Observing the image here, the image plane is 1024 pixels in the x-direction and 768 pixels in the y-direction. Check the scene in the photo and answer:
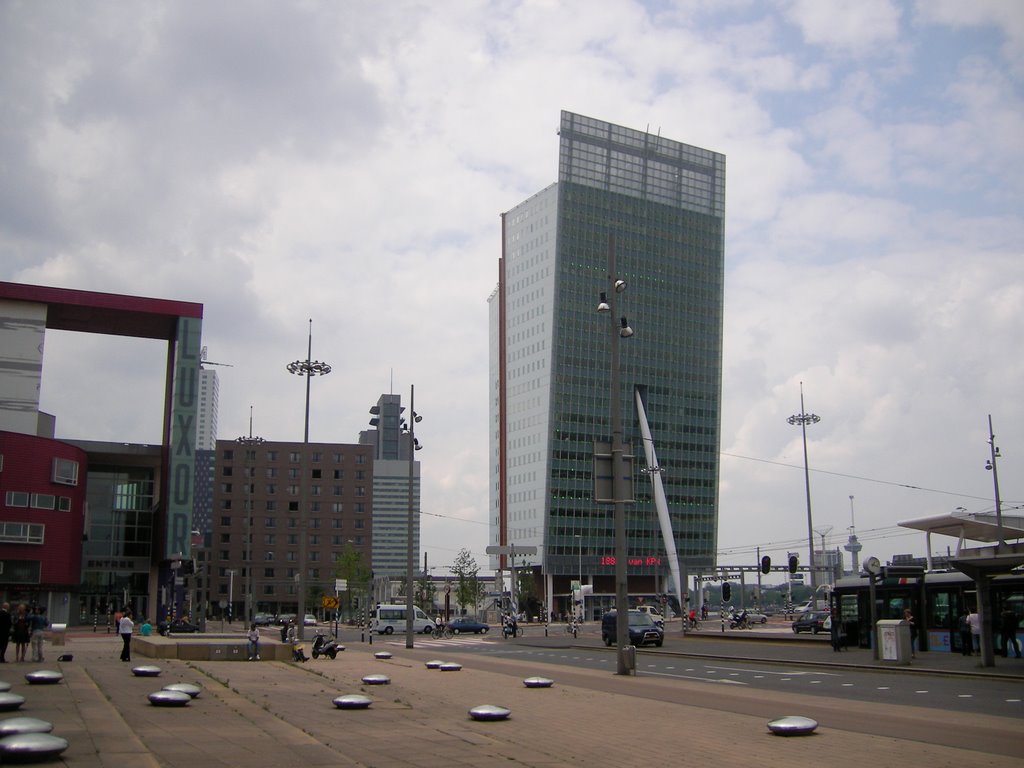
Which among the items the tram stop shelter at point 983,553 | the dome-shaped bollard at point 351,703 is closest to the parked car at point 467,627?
the tram stop shelter at point 983,553

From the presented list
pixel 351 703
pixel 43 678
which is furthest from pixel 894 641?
pixel 43 678

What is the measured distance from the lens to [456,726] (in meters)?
13.8

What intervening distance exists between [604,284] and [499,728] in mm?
127759

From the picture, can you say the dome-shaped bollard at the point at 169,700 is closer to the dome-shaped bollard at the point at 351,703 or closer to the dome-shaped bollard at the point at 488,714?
the dome-shaped bollard at the point at 351,703

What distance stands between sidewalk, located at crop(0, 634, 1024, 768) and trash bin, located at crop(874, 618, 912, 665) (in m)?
8.68

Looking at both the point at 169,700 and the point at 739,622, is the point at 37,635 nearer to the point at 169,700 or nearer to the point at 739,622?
the point at 169,700

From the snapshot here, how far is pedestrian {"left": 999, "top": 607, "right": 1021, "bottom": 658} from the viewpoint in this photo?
28844 millimetres

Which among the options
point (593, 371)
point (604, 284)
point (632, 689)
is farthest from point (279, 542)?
point (632, 689)

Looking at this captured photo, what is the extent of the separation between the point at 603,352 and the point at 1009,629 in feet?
363

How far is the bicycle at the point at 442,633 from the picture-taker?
67.2 meters

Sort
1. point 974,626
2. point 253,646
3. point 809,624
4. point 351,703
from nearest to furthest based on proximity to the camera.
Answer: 1. point 351,703
2. point 253,646
3. point 974,626
4. point 809,624

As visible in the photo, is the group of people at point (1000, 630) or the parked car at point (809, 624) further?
the parked car at point (809, 624)

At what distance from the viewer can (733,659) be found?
33.1 meters

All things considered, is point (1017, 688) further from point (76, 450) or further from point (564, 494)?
point (564, 494)
